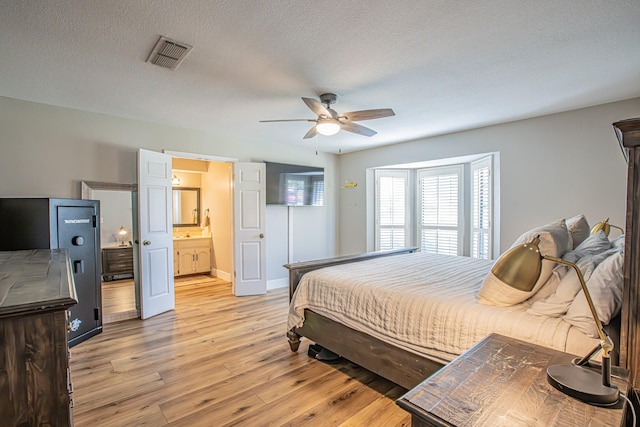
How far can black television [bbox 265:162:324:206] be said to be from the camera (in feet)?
16.6

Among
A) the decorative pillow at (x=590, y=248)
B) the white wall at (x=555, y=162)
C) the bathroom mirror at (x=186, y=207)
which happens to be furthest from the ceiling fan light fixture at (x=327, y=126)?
the bathroom mirror at (x=186, y=207)

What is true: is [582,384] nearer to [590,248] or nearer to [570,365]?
[570,365]

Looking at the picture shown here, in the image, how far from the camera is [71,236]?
9.70 ft

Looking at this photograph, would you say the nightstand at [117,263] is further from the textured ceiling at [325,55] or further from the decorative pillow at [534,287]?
the decorative pillow at [534,287]

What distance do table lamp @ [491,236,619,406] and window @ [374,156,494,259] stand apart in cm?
359

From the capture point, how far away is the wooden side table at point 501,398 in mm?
858

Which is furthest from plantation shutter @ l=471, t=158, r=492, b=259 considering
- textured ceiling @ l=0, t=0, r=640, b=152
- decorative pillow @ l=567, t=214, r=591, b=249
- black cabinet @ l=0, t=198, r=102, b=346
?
black cabinet @ l=0, t=198, r=102, b=346

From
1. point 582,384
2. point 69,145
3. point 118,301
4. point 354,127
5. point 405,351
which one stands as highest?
point 354,127

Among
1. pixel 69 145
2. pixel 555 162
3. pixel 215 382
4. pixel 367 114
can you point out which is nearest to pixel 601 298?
pixel 367 114

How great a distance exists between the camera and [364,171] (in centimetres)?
571

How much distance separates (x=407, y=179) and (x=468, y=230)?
139 centimetres

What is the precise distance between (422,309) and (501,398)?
3.11ft

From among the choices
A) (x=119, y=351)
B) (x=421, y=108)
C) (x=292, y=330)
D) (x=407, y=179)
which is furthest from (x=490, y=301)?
(x=407, y=179)

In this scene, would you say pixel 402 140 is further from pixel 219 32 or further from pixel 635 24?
pixel 219 32
